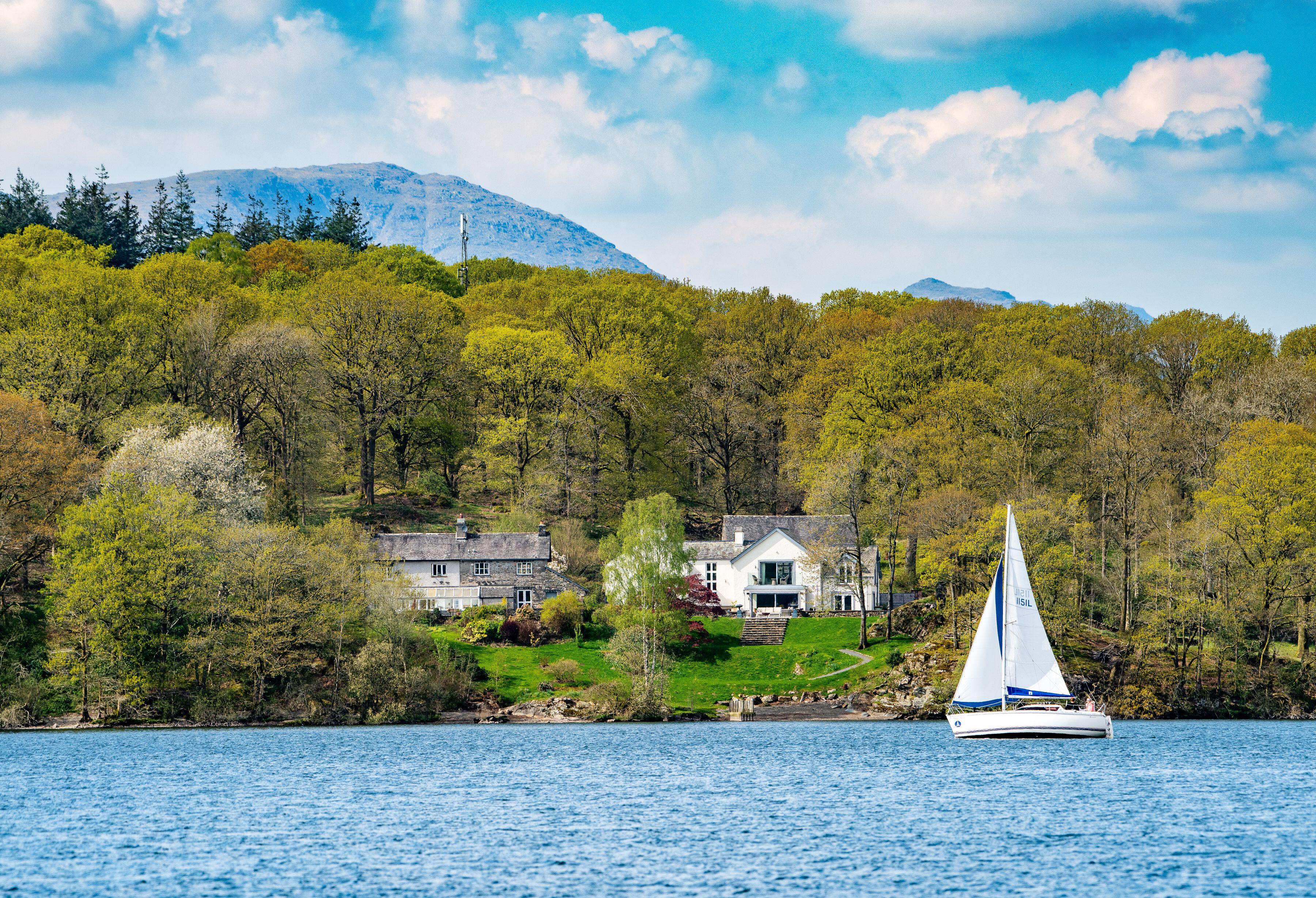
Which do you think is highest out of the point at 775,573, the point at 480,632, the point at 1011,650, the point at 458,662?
the point at 775,573

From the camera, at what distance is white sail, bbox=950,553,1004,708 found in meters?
62.3

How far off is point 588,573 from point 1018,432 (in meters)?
35.0

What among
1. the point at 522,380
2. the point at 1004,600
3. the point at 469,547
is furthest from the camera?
the point at 522,380

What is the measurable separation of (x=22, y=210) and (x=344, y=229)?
154 ft

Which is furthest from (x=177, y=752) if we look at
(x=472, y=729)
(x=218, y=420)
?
(x=218, y=420)

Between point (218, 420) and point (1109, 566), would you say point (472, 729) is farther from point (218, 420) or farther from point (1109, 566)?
point (1109, 566)

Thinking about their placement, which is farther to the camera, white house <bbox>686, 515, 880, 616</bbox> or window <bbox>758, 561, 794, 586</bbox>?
window <bbox>758, 561, 794, 586</bbox>

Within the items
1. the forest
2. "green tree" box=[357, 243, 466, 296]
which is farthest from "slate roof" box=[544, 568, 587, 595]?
"green tree" box=[357, 243, 466, 296]

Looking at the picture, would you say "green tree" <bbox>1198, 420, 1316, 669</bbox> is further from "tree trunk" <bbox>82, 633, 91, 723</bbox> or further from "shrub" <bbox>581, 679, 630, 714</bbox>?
"tree trunk" <bbox>82, 633, 91, 723</bbox>

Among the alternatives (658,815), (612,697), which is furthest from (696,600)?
(658,815)

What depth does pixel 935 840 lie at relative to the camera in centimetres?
3928

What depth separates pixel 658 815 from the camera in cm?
4428

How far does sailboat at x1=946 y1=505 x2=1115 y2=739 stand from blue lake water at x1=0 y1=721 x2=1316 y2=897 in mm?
1700

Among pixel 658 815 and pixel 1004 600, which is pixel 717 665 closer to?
pixel 1004 600
